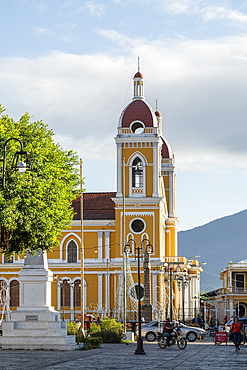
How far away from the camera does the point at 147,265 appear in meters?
63.1

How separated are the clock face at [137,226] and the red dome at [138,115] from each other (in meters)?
10.2

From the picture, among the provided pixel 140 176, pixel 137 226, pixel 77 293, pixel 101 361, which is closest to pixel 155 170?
pixel 140 176

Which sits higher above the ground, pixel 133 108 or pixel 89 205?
pixel 133 108

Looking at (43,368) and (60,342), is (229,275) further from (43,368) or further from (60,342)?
(43,368)

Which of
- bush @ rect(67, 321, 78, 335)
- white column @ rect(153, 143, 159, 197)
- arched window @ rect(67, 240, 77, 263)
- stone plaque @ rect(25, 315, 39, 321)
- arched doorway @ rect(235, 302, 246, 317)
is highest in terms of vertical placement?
white column @ rect(153, 143, 159, 197)

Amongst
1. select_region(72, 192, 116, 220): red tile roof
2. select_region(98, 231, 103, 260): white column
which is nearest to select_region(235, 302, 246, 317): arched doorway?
select_region(72, 192, 116, 220): red tile roof

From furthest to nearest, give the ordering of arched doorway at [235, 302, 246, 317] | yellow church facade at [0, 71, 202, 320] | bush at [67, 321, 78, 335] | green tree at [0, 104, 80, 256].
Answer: arched doorway at [235, 302, 246, 317] → yellow church facade at [0, 71, 202, 320] → bush at [67, 321, 78, 335] → green tree at [0, 104, 80, 256]

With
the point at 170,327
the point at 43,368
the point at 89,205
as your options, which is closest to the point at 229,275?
the point at 89,205

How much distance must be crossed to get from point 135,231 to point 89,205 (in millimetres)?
9066

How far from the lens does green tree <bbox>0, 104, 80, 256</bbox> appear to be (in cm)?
2897

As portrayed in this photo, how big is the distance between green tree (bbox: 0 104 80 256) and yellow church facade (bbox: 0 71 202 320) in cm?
3363

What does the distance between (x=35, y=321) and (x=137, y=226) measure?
39213mm

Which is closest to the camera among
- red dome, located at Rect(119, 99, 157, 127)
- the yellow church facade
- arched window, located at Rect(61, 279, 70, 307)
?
the yellow church facade

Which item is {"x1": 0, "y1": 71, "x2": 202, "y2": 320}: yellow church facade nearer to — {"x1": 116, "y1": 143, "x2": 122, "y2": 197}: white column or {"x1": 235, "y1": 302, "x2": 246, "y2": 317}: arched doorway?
{"x1": 116, "y1": 143, "x2": 122, "y2": 197}: white column
